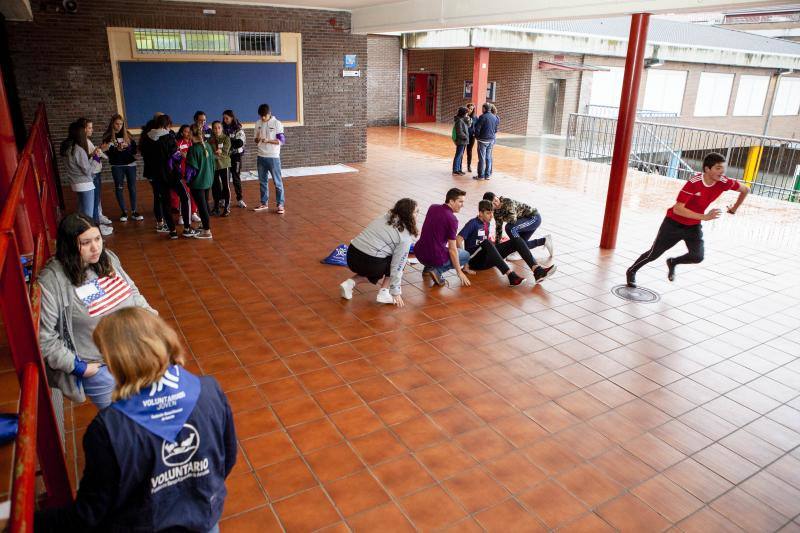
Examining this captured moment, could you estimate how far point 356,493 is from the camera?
3.20 meters

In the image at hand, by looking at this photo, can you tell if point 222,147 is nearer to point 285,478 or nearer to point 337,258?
point 337,258

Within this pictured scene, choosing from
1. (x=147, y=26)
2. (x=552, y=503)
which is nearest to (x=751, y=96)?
(x=147, y=26)

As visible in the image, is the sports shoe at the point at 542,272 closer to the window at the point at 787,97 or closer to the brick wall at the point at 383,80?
Result: the brick wall at the point at 383,80

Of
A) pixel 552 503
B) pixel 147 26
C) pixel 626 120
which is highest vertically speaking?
pixel 147 26

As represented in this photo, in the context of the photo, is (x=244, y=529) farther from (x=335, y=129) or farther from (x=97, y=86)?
(x=335, y=129)

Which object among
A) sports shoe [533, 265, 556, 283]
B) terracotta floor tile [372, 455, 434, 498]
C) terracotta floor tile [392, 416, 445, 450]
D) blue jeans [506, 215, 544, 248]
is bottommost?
terracotta floor tile [372, 455, 434, 498]

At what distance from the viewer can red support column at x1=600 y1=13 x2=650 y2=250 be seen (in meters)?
6.90

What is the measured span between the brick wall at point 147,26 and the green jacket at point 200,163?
4619 millimetres

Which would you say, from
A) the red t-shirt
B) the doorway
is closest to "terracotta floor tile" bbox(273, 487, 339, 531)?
the red t-shirt

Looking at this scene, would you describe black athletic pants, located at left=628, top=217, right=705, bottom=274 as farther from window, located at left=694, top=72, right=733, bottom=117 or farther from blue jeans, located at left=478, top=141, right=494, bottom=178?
window, located at left=694, top=72, right=733, bottom=117

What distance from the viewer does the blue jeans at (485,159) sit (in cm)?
1210

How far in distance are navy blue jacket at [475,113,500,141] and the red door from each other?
1268cm

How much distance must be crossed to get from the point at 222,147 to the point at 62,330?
5842 mm

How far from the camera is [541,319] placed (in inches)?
217
